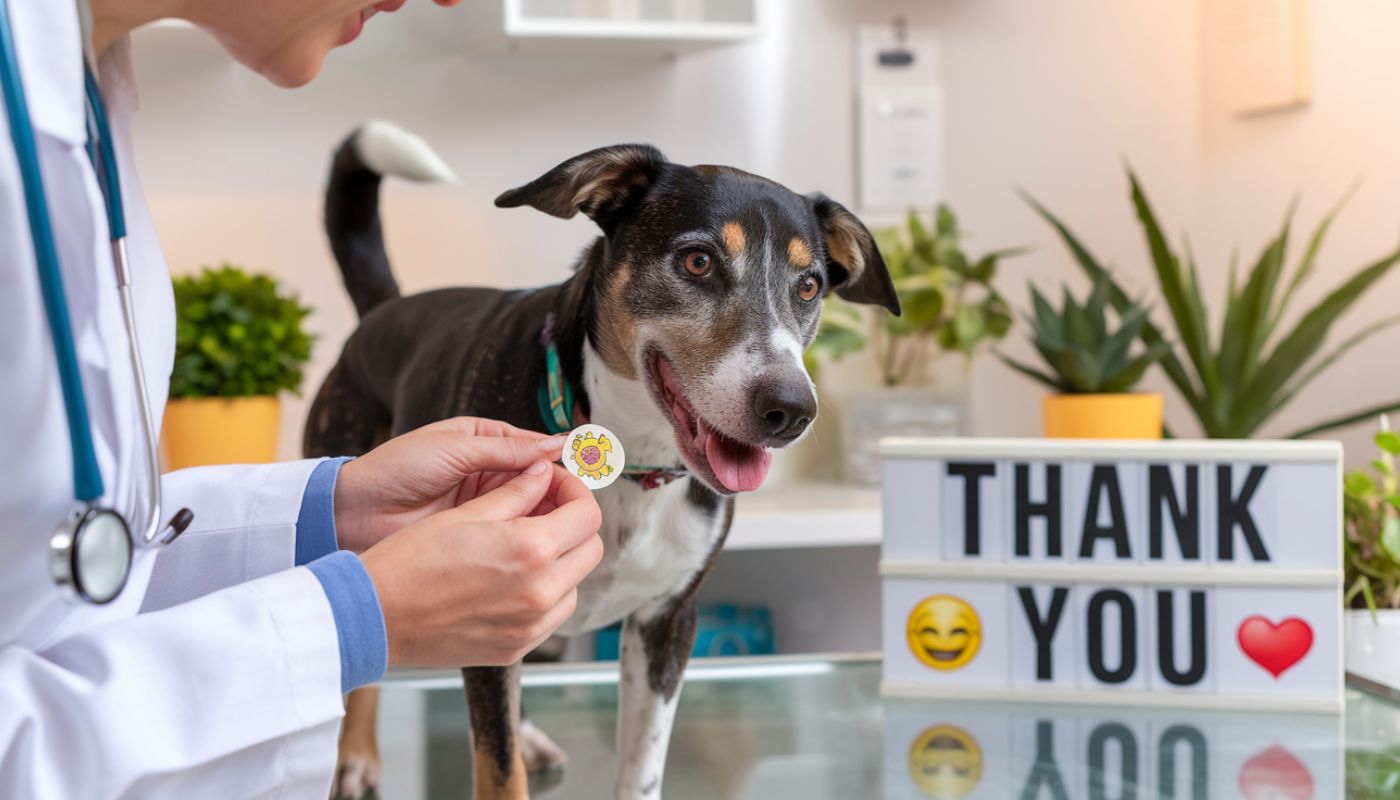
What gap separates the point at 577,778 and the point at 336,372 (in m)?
0.49

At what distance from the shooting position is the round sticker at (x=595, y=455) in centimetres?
81

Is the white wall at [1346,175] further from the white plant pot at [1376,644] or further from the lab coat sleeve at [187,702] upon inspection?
the lab coat sleeve at [187,702]

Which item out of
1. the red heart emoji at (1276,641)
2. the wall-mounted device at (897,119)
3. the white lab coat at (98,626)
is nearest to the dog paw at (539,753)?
the white lab coat at (98,626)

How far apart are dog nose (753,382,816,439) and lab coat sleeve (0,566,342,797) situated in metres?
0.31

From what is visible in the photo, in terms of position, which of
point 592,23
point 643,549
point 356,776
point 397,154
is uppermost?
point 592,23

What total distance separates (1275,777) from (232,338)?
1.52m

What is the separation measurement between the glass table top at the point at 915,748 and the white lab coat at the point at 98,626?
1.68ft

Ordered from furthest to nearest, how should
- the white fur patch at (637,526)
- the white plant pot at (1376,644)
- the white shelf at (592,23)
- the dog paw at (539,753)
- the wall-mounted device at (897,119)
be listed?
the wall-mounted device at (897,119)
the white shelf at (592,23)
the white plant pot at (1376,644)
the dog paw at (539,753)
the white fur patch at (637,526)

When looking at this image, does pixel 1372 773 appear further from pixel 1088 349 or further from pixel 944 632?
pixel 1088 349

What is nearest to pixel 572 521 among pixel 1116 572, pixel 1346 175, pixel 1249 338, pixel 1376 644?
pixel 1116 572

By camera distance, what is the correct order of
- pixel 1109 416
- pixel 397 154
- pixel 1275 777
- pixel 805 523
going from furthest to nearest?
1. pixel 805 523
2. pixel 1109 416
3. pixel 397 154
4. pixel 1275 777

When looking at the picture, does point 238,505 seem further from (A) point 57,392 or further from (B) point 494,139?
(B) point 494,139

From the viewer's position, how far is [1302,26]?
2.42 m

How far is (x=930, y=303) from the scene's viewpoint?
2.27m
